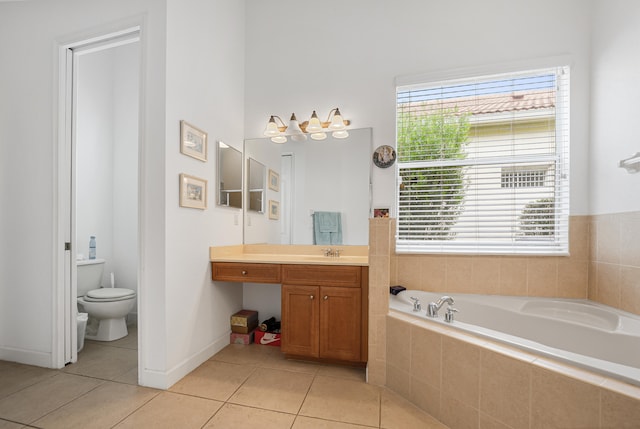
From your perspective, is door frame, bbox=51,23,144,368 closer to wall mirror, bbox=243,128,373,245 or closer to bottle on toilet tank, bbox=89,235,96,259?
bottle on toilet tank, bbox=89,235,96,259

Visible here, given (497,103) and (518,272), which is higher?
(497,103)

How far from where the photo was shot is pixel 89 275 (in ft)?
8.96

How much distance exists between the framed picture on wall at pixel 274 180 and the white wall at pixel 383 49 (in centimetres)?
44

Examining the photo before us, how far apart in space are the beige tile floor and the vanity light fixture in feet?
6.38

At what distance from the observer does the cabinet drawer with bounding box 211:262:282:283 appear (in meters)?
2.23

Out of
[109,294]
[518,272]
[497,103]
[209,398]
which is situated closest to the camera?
[209,398]

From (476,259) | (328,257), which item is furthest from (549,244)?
(328,257)

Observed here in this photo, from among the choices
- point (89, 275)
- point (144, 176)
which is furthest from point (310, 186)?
point (89, 275)

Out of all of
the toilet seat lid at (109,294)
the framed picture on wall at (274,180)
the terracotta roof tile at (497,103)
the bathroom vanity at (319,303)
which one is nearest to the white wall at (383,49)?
the terracotta roof tile at (497,103)

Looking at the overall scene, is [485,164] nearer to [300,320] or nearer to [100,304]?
[300,320]

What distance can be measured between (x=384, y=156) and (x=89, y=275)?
2980 millimetres

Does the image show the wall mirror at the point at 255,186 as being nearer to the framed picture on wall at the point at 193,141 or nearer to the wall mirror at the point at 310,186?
the wall mirror at the point at 310,186

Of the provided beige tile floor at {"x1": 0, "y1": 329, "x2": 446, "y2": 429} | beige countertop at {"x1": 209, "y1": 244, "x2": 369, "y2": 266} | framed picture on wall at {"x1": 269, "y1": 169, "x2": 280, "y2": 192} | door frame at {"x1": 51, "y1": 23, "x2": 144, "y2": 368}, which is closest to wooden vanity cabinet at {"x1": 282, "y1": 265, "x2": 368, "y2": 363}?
beige tile floor at {"x1": 0, "y1": 329, "x2": 446, "y2": 429}

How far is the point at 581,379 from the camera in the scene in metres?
1.04
